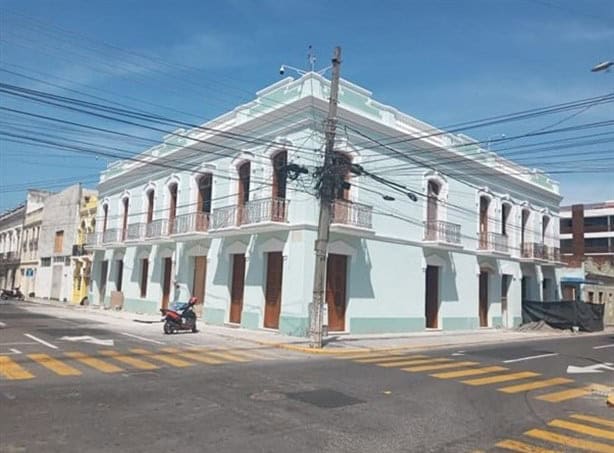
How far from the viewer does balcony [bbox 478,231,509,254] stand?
2942 centimetres

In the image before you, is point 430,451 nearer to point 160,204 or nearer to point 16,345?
point 16,345

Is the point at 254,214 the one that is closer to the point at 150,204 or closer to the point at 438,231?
the point at 438,231

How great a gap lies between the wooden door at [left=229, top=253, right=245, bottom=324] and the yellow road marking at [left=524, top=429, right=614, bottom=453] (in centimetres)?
A: 1707

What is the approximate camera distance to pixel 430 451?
631 centimetres

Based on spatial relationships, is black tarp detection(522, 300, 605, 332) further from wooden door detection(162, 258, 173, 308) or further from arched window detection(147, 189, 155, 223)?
arched window detection(147, 189, 155, 223)

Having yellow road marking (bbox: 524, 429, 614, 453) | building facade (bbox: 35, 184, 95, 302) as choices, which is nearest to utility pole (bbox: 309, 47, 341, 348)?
yellow road marking (bbox: 524, 429, 614, 453)

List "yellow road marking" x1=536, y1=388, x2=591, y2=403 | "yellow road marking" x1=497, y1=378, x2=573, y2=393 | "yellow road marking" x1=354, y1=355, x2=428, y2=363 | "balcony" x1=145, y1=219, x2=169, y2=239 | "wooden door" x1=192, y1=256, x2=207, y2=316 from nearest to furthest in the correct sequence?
"yellow road marking" x1=536, y1=388, x2=591, y2=403 < "yellow road marking" x1=497, y1=378, x2=573, y2=393 < "yellow road marking" x1=354, y1=355, x2=428, y2=363 < "wooden door" x1=192, y1=256, x2=207, y2=316 < "balcony" x1=145, y1=219, x2=169, y2=239

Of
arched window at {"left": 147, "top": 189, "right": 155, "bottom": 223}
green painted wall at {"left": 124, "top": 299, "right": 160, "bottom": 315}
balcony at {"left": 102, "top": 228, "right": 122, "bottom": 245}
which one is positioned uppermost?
arched window at {"left": 147, "top": 189, "right": 155, "bottom": 223}

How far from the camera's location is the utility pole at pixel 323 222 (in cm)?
1706

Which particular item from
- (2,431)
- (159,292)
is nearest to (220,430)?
(2,431)

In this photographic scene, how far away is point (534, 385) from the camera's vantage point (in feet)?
37.8

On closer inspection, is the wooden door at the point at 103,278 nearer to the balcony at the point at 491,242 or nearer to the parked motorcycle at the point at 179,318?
the parked motorcycle at the point at 179,318

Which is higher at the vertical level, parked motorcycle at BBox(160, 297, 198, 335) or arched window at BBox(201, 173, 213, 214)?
arched window at BBox(201, 173, 213, 214)

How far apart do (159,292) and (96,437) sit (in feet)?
78.4
